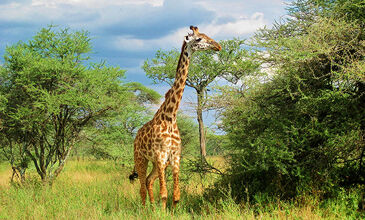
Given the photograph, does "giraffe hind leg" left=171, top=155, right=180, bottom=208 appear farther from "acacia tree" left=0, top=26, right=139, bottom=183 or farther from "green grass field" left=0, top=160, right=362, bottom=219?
"acacia tree" left=0, top=26, right=139, bottom=183

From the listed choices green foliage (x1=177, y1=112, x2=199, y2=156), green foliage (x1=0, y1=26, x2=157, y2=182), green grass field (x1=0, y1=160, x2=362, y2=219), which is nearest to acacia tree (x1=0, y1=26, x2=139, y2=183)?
green foliage (x1=0, y1=26, x2=157, y2=182)

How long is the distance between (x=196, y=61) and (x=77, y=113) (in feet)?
34.4

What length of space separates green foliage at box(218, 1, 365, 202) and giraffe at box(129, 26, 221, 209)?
1.46 metres

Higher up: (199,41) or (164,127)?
(199,41)

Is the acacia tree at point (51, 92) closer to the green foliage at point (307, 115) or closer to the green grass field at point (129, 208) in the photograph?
the green grass field at point (129, 208)

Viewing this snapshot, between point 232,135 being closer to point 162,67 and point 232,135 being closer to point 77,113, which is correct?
point 77,113

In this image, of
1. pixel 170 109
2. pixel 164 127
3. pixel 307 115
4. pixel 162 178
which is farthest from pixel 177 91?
pixel 307 115

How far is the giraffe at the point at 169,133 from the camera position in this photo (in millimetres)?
6270

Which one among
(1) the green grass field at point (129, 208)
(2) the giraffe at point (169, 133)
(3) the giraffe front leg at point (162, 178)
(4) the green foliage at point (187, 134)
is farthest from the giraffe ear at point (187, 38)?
(4) the green foliage at point (187, 134)

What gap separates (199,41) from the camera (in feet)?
20.9

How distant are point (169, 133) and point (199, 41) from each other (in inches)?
71.5

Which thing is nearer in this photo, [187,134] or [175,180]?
[175,180]

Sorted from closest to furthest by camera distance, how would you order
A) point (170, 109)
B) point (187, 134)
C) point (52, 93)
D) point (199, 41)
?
point (199, 41)
point (170, 109)
point (52, 93)
point (187, 134)

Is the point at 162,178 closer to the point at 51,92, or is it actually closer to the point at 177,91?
the point at 177,91
